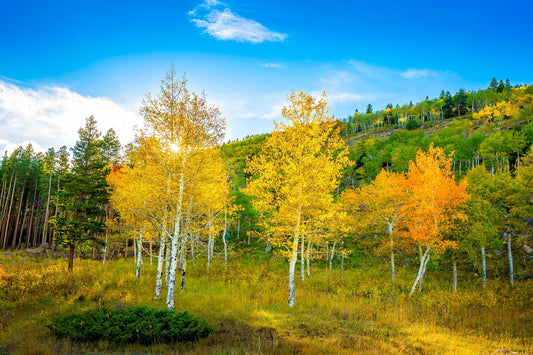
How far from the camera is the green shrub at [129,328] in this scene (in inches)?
331

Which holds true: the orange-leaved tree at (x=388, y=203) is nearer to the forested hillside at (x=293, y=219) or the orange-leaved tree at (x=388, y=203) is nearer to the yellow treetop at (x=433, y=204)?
the forested hillside at (x=293, y=219)

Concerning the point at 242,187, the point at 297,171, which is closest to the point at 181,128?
the point at 297,171

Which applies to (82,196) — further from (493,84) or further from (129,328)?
(493,84)

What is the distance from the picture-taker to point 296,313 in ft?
45.4

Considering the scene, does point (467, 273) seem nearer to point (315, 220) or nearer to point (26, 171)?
point (315, 220)

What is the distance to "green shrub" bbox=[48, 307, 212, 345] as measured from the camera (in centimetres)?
841

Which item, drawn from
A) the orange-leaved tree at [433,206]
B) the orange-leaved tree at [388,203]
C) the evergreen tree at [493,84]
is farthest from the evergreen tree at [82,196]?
the evergreen tree at [493,84]

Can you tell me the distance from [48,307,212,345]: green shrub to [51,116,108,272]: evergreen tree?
1713cm

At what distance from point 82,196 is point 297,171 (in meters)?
21.9

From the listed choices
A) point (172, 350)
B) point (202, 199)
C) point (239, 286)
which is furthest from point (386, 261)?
point (172, 350)

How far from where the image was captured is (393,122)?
148m

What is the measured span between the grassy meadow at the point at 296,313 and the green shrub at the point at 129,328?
0.30m

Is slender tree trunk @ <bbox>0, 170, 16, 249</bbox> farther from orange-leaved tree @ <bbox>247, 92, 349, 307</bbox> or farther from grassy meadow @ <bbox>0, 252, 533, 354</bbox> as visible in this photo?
orange-leaved tree @ <bbox>247, 92, 349, 307</bbox>

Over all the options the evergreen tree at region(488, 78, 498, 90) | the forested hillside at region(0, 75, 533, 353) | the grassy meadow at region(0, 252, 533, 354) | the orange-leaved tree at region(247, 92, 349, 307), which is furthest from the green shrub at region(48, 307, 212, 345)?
the evergreen tree at region(488, 78, 498, 90)
